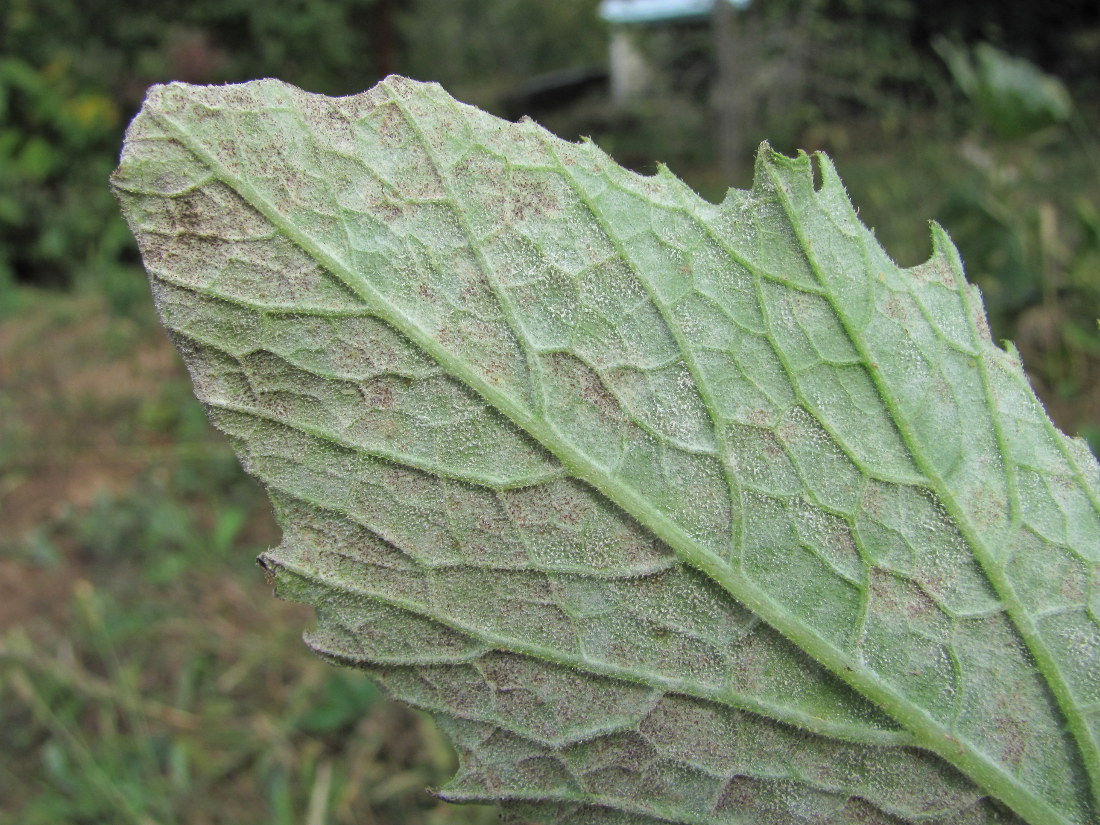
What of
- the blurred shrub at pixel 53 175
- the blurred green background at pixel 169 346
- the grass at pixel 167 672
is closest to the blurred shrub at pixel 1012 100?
the blurred green background at pixel 169 346

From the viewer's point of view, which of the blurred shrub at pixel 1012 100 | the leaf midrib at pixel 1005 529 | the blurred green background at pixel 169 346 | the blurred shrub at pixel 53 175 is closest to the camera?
the leaf midrib at pixel 1005 529

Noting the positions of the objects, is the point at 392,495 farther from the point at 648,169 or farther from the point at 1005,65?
Answer: the point at 1005,65

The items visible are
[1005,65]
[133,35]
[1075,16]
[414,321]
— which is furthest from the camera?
[1075,16]

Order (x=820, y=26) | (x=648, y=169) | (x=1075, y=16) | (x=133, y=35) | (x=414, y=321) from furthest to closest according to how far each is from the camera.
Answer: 1. (x=1075, y=16)
2. (x=820, y=26)
3. (x=133, y=35)
4. (x=648, y=169)
5. (x=414, y=321)

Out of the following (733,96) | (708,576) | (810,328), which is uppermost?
(733,96)

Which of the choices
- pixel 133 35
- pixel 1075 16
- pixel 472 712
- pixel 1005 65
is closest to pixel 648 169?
pixel 472 712

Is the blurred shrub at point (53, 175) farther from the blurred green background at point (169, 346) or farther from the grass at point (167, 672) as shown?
the grass at point (167, 672)

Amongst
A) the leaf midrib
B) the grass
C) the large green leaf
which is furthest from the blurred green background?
the leaf midrib

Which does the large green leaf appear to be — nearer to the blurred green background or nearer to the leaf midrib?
the leaf midrib
